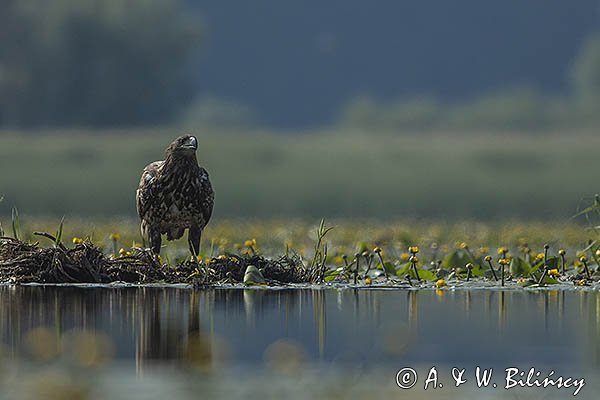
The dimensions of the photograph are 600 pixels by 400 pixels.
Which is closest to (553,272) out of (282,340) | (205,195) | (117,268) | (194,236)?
(205,195)

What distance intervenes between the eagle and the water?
3.70ft

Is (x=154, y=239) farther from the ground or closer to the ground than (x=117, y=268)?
farther from the ground

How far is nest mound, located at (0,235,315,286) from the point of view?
39.5ft

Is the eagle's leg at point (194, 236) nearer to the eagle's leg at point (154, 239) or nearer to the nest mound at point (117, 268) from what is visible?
the eagle's leg at point (154, 239)

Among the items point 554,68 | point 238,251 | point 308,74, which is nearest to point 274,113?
point 308,74

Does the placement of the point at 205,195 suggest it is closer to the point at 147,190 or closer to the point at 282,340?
the point at 147,190

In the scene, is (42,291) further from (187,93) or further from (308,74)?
(308,74)

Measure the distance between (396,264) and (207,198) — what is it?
1.61m

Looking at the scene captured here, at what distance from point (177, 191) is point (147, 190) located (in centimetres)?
24

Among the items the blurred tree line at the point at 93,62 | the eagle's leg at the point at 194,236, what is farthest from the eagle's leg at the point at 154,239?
the blurred tree line at the point at 93,62

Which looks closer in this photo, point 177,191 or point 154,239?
point 177,191

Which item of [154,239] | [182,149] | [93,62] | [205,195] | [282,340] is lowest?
[282,340]

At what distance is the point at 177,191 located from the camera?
12.8 meters

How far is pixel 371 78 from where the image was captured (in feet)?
274
